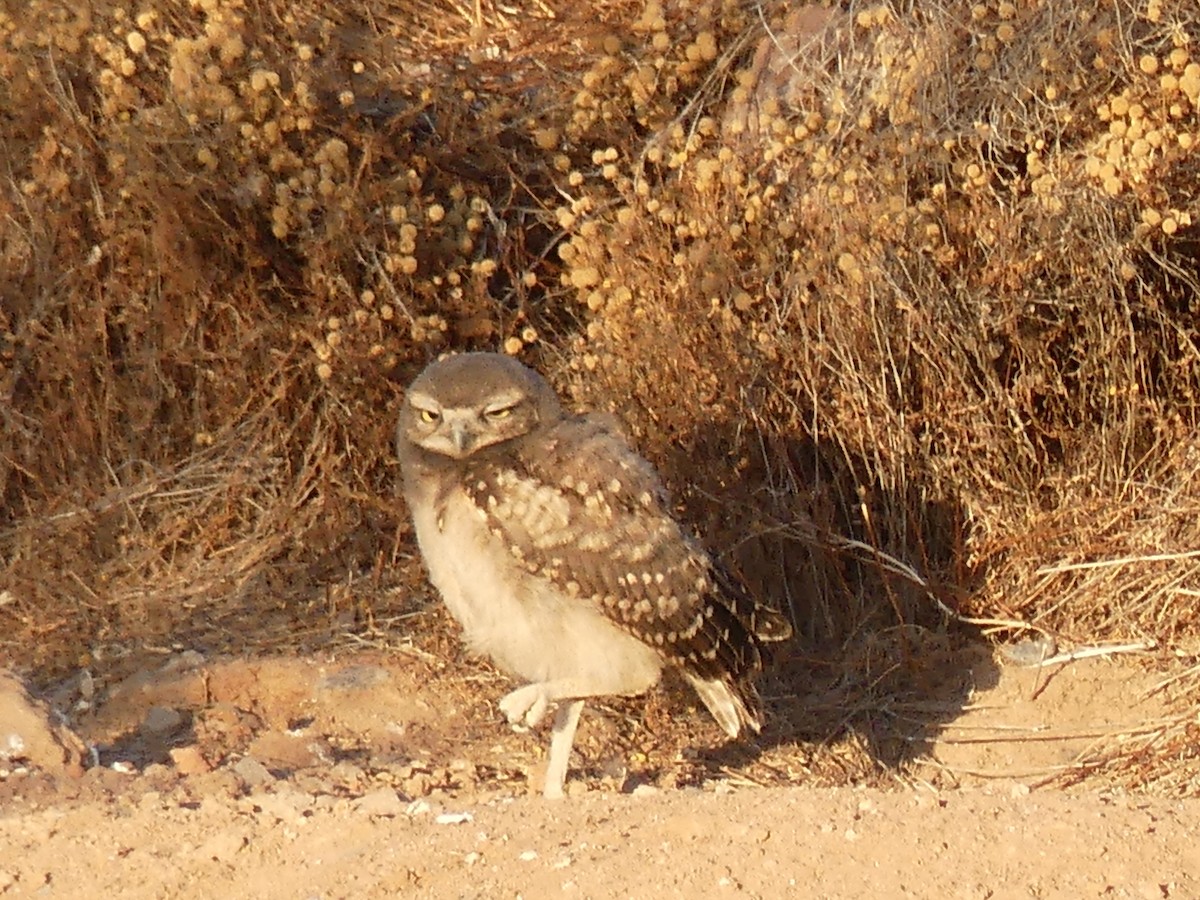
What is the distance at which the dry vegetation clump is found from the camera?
674cm

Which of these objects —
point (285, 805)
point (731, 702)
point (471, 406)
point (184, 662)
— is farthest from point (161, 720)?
point (731, 702)

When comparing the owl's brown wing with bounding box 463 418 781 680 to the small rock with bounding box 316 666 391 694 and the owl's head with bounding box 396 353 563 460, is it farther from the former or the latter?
the small rock with bounding box 316 666 391 694

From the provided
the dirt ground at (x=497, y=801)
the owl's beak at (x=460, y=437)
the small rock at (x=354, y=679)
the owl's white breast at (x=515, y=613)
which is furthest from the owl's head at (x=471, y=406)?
the small rock at (x=354, y=679)

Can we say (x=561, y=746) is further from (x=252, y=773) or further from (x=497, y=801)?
(x=252, y=773)

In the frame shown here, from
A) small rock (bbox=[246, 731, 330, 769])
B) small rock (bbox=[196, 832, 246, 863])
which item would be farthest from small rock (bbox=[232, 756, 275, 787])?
small rock (bbox=[196, 832, 246, 863])

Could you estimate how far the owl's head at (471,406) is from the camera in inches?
227

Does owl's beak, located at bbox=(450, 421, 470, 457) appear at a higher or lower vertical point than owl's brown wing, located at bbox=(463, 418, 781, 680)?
higher

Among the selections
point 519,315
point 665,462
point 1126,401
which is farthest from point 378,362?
point 1126,401

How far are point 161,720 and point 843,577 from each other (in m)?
2.66

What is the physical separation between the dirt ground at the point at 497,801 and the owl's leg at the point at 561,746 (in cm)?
7

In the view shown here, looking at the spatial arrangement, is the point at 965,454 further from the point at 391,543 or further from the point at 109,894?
the point at 109,894

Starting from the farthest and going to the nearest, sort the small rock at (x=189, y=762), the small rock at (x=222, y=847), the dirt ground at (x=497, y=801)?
the small rock at (x=189, y=762)
the small rock at (x=222, y=847)
the dirt ground at (x=497, y=801)

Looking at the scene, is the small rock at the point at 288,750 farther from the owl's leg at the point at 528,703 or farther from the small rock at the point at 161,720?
the owl's leg at the point at 528,703

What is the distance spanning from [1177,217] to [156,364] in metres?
4.11
